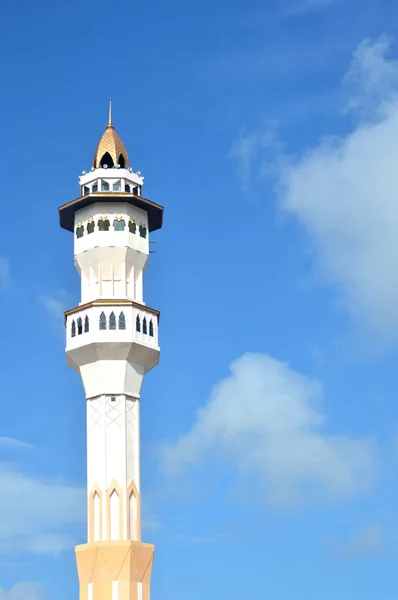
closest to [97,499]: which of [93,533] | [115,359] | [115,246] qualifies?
[93,533]

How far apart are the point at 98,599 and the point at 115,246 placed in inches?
670

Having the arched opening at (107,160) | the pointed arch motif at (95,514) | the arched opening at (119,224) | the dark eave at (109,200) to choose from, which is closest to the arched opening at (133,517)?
the pointed arch motif at (95,514)

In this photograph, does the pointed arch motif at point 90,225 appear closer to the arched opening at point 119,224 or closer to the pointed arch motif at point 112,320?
the arched opening at point 119,224

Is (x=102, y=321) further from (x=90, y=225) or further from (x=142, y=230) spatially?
(x=142, y=230)

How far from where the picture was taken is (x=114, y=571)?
5472 centimetres

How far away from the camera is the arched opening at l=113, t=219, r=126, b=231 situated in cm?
6119

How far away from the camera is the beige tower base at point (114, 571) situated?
54688 millimetres

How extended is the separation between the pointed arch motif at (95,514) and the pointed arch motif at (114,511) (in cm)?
43

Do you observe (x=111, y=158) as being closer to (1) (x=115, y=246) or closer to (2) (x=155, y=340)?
(1) (x=115, y=246)

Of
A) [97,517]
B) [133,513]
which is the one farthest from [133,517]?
[97,517]

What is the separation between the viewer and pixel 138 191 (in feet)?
206

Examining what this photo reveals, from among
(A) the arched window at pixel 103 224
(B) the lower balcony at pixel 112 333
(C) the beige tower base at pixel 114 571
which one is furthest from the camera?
(A) the arched window at pixel 103 224

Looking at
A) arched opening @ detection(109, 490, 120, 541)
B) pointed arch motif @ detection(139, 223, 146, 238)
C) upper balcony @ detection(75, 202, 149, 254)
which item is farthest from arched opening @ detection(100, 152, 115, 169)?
arched opening @ detection(109, 490, 120, 541)

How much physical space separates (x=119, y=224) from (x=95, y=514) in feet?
47.3
